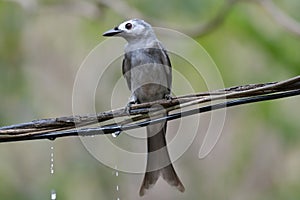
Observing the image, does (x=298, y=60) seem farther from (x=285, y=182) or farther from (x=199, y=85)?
(x=285, y=182)

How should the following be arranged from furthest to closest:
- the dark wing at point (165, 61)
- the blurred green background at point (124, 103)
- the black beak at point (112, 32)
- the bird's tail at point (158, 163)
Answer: the blurred green background at point (124, 103) → the dark wing at point (165, 61) → the black beak at point (112, 32) → the bird's tail at point (158, 163)

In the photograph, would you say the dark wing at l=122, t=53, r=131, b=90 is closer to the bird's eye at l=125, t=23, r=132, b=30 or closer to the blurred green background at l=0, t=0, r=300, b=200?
the bird's eye at l=125, t=23, r=132, b=30

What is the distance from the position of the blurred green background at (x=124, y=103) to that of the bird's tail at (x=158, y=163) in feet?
7.59

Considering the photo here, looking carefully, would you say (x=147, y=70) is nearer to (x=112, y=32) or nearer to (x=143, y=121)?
(x=112, y=32)

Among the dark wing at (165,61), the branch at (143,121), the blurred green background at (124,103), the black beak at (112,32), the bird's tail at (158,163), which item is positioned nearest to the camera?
the branch at (143,121)

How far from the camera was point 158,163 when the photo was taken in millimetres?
3865

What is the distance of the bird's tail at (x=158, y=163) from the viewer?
374cm

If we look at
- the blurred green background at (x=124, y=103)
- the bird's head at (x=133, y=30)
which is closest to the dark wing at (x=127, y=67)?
the bird's head at (x=133, y=30)

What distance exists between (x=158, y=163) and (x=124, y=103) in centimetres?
302

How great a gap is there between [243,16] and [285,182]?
78.1 inches

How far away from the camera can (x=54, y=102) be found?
759 centimetres

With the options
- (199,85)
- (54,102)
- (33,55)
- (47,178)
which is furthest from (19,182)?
(199,85)

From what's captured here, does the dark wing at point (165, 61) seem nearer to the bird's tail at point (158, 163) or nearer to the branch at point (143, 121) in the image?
Result: the bird's tail at point (158, 163)

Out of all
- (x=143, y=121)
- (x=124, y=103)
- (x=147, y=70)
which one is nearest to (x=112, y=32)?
(x=147, y=70)
